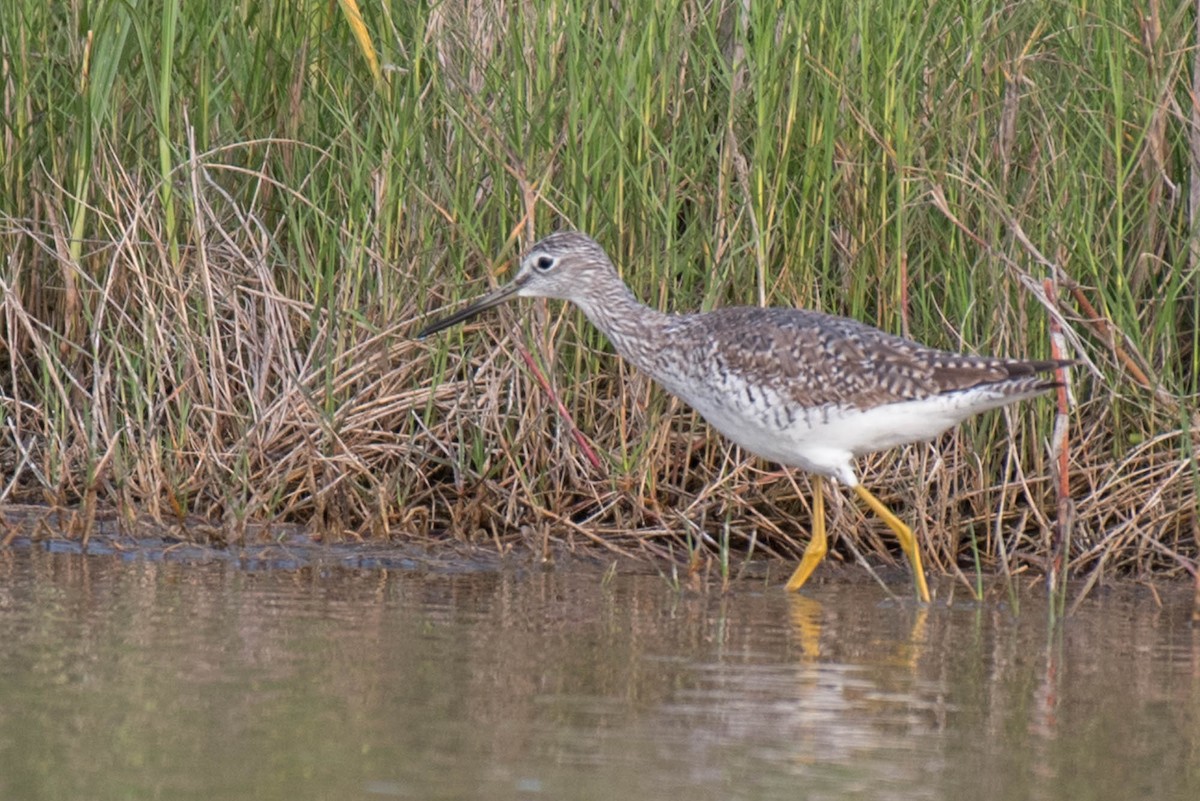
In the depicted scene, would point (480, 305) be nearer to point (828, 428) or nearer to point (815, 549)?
point (828, 428)

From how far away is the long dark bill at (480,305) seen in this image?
6520mm

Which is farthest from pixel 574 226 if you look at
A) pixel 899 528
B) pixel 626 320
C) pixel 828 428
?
pixel 899 528

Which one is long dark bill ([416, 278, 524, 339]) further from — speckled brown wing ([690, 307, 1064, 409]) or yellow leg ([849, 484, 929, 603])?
yellow leg ([849, 484, 929, 603])

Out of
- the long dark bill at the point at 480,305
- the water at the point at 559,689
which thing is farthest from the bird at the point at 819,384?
the water at the point at 559,689

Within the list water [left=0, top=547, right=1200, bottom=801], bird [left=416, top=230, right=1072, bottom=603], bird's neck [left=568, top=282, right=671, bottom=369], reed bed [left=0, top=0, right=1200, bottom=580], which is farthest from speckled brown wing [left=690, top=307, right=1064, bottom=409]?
water [left=0, top=547, right=1200, bottom=801]

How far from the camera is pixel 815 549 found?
636 cm

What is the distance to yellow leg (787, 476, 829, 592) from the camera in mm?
6284

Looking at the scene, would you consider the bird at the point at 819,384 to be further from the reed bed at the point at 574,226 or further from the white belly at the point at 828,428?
the reed bed at the point at 574,226

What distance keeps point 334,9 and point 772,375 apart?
2473 millimetres

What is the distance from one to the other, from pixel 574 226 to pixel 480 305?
1.95 ft

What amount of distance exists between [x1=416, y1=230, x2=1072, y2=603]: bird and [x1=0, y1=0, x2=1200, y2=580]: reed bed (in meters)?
0.38

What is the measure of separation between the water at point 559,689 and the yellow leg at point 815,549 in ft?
0.30

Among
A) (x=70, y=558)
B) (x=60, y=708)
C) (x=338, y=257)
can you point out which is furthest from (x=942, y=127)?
(x=60, y=708)

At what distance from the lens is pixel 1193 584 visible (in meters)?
6.25
